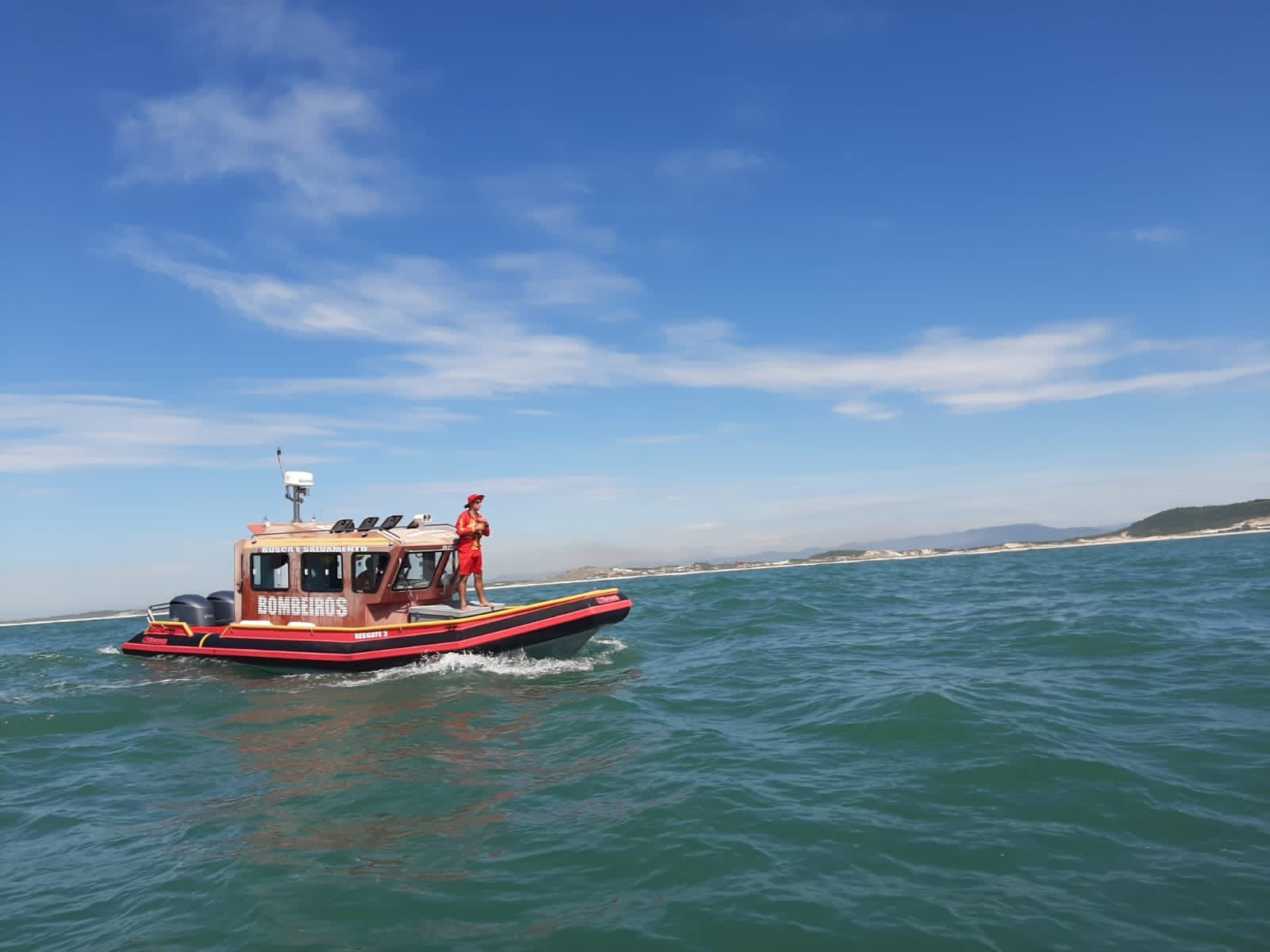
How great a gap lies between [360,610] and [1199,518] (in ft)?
236

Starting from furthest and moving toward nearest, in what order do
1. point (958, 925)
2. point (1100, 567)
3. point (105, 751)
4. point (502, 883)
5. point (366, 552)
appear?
1. point (1100, 567)
2. point (366, 552)
3. point (105, 751)
4. point (502, 883)
5. point (958, 925)

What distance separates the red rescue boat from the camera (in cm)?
1405

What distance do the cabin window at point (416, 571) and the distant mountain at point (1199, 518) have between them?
212 feet

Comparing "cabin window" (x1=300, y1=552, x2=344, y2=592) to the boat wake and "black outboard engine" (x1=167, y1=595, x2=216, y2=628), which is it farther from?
"black outboard engine" (x1=167, y1=595, x2=216, y2=628)

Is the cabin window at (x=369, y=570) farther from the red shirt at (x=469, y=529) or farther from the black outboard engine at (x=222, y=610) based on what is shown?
the black outboard engine at (x=222, y=610)

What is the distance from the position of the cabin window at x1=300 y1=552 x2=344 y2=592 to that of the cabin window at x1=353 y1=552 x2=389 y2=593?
0.48 m

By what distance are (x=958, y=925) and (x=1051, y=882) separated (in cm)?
98

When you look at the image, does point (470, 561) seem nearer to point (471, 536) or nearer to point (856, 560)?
point (471, 536)

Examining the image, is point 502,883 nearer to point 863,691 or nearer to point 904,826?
point 904,826

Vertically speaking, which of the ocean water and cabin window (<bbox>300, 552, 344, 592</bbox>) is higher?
cabin window (<bbox>300, 552, 344, 592</bbox>)

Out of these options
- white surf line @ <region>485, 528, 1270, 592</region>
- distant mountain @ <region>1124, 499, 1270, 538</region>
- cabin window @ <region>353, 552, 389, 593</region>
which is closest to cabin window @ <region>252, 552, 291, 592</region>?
cabin window @ <region>353, 552, 389, 593</region>

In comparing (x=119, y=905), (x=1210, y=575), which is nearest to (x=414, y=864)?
(x=119, y=905)

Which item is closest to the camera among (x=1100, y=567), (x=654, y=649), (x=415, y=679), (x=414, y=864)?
(x=414, y=864)

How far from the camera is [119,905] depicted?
5.46m
